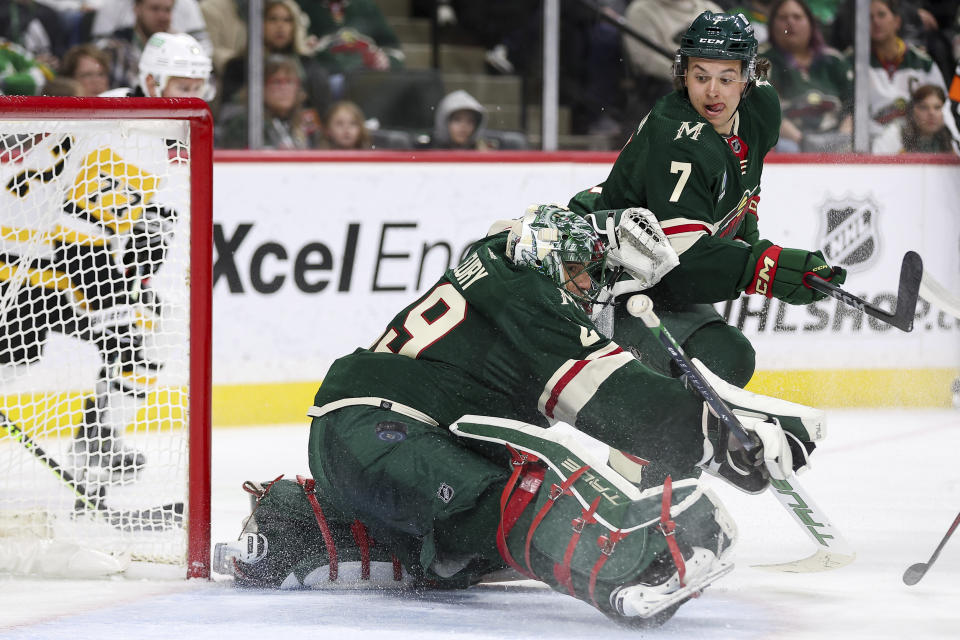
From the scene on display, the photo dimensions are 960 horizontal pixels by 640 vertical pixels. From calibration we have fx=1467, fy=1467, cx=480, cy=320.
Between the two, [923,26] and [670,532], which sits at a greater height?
[923,26]

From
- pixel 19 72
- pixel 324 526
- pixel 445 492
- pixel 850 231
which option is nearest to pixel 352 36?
pixel 19 72

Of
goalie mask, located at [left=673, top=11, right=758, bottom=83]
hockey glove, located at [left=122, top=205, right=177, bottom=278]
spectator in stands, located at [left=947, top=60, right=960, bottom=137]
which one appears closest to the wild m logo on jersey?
goalie mask, located at [left=673, top=11, right=758, bottom=83]

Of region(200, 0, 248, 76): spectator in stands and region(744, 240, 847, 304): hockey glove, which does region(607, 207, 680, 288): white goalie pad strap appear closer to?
region(744, 240, 847, 304): hockey glove

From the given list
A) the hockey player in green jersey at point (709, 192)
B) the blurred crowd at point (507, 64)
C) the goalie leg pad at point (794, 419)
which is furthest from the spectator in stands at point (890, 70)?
the goalie leg pad at point (794, 419)

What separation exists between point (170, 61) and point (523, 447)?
1960 mm

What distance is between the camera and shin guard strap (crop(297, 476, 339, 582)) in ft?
8.61

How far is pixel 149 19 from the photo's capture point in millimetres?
4906

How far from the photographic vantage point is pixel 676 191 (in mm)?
2797

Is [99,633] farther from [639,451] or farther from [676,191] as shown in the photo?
[676,191]

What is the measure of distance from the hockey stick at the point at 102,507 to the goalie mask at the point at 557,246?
0.90 m

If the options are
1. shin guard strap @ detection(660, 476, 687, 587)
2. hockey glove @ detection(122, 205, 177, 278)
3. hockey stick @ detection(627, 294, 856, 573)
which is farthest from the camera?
hockey glove @ detection(122, 205, 177, 278)

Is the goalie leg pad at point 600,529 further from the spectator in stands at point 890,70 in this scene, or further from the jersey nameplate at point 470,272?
the spectator in stands at point 890,70

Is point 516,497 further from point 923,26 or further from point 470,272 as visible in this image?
point 923,26

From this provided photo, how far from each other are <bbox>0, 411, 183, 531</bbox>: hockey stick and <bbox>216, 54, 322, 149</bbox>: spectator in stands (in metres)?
1.80
